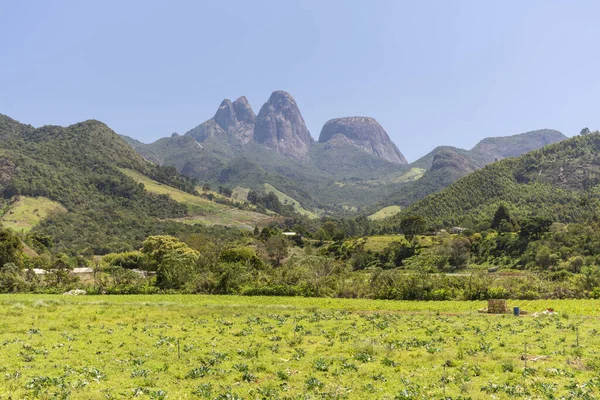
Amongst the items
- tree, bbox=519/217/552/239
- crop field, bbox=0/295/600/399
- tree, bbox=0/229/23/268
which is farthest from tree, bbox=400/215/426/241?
tree, bbox=0/229/23/268

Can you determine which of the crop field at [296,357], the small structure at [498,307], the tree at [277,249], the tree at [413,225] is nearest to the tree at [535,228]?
the tree at [413,225]

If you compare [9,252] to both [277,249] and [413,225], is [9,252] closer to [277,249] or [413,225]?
[277,249]

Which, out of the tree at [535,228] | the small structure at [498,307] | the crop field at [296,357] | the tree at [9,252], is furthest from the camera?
the tree at [535,228]

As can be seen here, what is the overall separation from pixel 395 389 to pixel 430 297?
4354cm

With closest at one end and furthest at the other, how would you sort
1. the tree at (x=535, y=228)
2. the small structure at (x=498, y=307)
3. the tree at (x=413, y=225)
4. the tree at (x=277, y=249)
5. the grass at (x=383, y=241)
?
the small structure at (x=498, y=307) < the tree at (x=535, y=228) < the tree at (x=277, y=249) < the grass at (x=383, y=241) < the tree at (x=413, y=225)

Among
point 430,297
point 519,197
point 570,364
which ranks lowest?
point 430,297

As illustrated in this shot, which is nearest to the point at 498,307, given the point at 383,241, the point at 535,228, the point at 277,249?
the point at 535,228

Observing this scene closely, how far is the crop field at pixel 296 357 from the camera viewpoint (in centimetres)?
1669

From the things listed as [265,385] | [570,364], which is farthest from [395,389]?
[570,364]

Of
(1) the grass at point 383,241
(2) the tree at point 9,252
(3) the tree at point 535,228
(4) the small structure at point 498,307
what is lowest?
(4) the small structure at point 498,307

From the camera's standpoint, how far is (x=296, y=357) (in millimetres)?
23016

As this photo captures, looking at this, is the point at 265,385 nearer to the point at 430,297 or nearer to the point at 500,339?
the point at 500,339

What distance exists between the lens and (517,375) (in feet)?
59.6

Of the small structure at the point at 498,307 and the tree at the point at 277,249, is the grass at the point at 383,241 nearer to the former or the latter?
the tree at the point at 277,249
